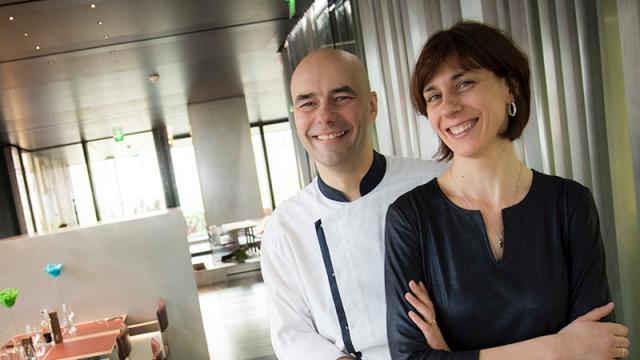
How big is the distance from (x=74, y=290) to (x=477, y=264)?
215 inches

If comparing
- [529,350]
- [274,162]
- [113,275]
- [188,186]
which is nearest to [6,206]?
[188,186]

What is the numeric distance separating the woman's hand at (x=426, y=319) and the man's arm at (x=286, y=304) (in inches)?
16.3

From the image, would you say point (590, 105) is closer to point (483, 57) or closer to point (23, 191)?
point (483, 57)

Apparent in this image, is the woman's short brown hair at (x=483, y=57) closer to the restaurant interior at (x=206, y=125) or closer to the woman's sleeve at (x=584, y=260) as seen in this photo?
the woman's sleeve at (x=584, y=260)

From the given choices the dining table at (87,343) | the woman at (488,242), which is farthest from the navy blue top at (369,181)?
the dining table at (87,343)

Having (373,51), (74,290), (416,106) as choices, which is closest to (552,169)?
(416,106)

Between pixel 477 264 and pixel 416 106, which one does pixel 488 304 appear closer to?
pixel 477 264

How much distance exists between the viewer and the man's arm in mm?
1489

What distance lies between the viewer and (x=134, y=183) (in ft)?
50.4

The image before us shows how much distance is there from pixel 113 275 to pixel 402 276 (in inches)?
205

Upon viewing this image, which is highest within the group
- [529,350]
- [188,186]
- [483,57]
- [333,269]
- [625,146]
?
[483,57]

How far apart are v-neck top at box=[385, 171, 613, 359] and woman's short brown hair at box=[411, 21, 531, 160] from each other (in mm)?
180

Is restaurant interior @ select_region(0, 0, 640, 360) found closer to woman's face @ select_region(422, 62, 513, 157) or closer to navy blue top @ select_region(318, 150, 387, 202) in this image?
woman's face @ select_region(422, 62, 513, 157)

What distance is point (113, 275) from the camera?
224 inches
